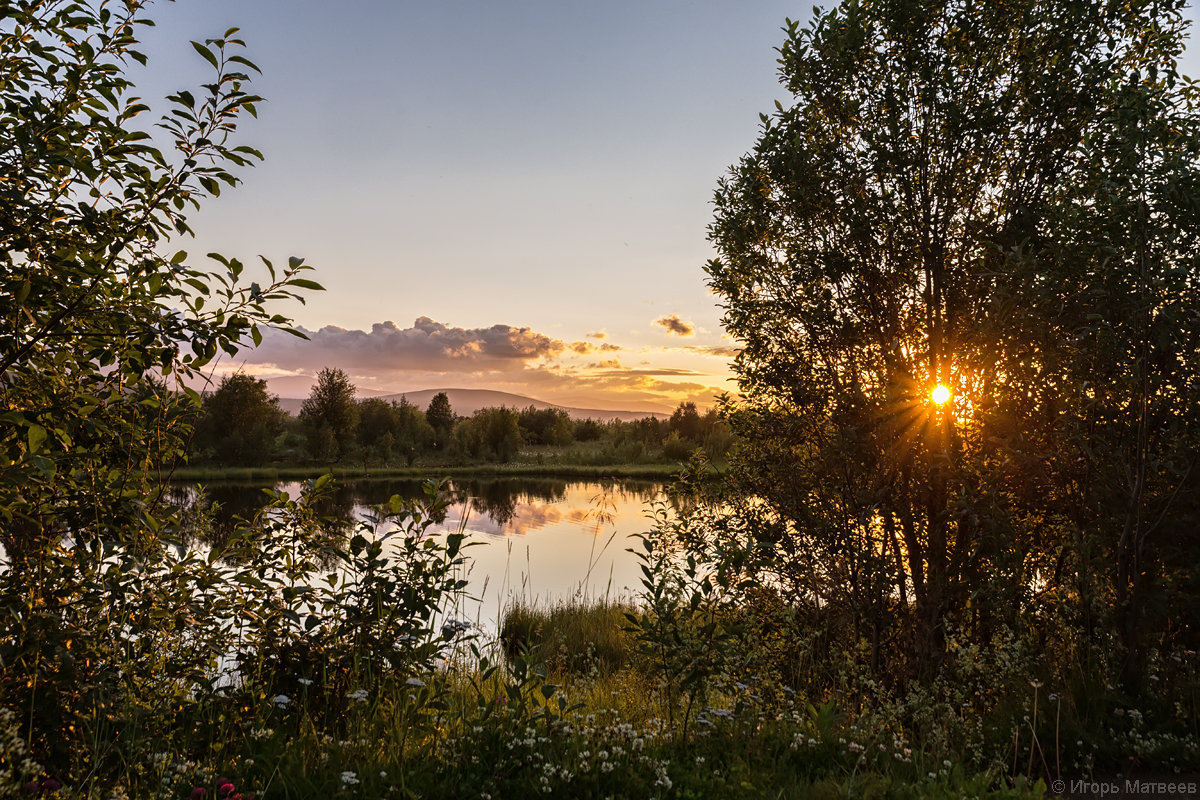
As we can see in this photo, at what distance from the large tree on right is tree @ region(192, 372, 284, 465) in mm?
44649

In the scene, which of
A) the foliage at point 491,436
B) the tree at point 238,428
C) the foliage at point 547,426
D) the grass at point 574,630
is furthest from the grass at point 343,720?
the foliage at point 547,426

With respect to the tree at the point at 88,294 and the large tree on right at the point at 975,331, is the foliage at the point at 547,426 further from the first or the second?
the tree at the point at 88,294

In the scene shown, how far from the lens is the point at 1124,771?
4.10m

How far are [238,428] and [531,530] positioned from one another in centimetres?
3208

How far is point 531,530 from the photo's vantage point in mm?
25203

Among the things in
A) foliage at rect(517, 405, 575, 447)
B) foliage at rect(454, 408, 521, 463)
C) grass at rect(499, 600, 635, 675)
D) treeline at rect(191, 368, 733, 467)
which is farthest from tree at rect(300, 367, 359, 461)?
grass at rect(499, 600, 635, 675)

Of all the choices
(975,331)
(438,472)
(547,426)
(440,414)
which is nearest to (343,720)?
(975,331)

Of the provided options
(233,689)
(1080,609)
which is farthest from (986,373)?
(233,689)

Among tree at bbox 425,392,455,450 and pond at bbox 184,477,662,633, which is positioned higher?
tree at bbox 425,392,455,450

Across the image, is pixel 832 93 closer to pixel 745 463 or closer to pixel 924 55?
pixel 924 55

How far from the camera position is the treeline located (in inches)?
1841

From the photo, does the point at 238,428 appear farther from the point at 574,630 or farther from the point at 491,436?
the point at 574,630

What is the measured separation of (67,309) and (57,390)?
34 cm

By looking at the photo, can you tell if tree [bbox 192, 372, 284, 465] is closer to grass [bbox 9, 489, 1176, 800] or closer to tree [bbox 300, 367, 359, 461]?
tree [bbox 300, 367, 359, 461]
